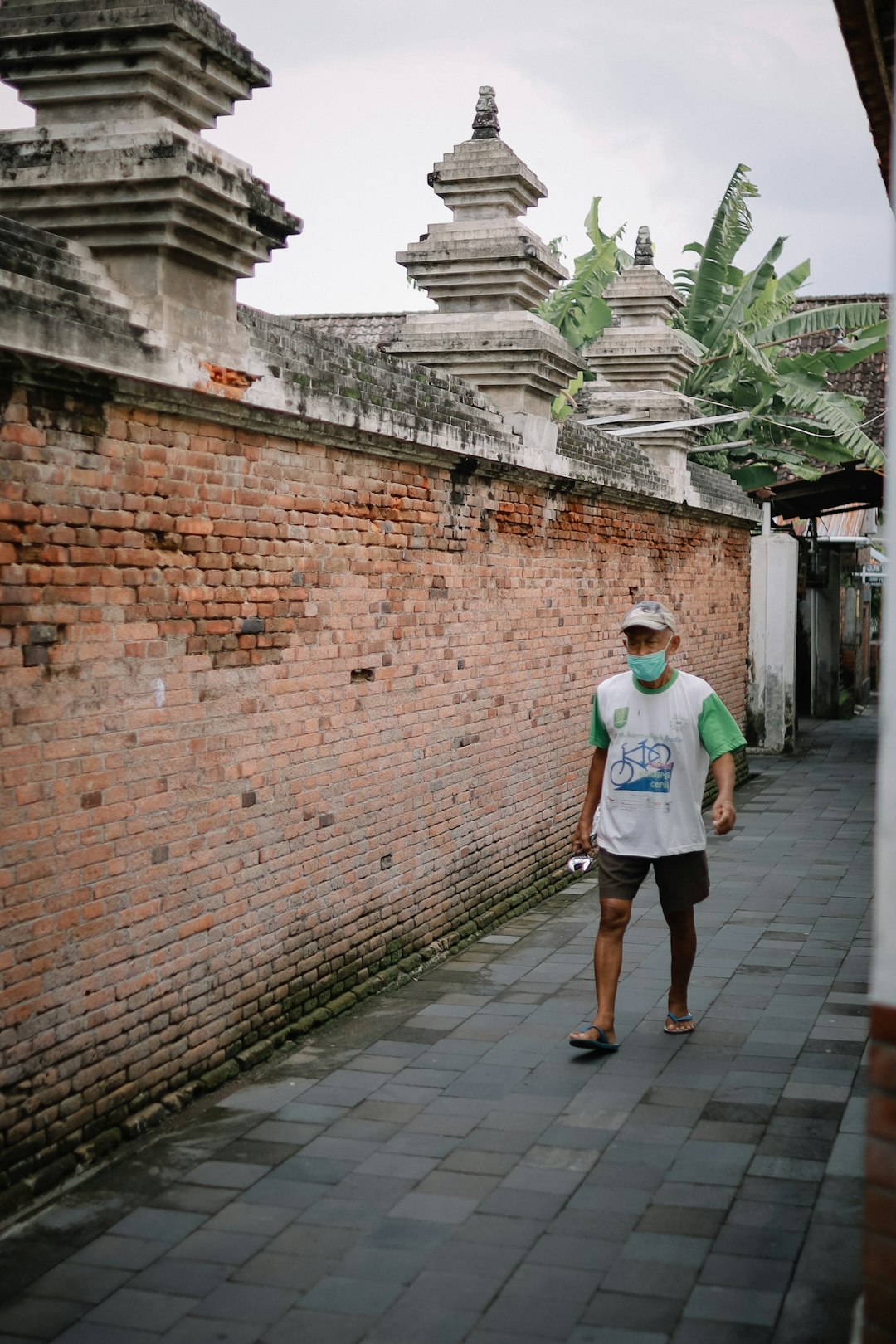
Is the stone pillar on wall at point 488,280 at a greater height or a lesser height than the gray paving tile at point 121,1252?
greater

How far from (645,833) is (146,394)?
110 inches

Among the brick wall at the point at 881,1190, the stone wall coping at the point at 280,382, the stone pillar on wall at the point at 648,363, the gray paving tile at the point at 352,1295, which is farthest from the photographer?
the stone pillar on wall at the point at 648,363

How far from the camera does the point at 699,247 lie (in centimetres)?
1864

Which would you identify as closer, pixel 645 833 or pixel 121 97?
pixel 121 97

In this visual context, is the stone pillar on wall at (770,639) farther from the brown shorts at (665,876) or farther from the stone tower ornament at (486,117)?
the brown shorts at (665,876)

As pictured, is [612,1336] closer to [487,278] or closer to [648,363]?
[487,278]

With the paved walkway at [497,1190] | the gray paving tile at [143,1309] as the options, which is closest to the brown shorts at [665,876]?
the paved walkway at [497,1190]

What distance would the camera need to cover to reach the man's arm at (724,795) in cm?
565

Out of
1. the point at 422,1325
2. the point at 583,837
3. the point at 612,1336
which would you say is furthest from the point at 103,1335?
the point at 583,837

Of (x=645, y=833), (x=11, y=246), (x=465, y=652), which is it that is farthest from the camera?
(x=465, y=652)

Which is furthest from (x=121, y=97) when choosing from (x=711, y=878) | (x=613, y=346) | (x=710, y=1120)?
(x=613, y=346)

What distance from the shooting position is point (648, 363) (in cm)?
1305

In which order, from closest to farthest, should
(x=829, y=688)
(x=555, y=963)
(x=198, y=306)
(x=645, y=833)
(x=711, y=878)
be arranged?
(x=198, y=306), (x=645, y=833), (x=555, y=963), (x=711, y=878), (x=829, y=688)

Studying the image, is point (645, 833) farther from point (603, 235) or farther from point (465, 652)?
point (603, 235)
